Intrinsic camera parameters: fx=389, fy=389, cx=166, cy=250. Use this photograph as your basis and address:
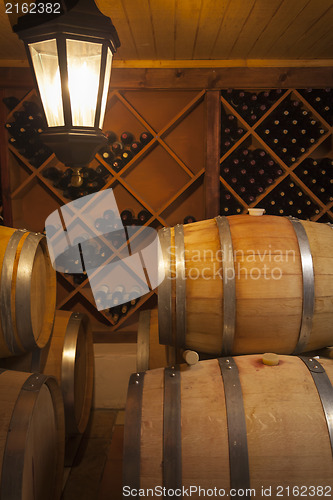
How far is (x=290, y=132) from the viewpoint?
3.11 m

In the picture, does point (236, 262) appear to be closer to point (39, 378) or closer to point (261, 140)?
point (39, 378)

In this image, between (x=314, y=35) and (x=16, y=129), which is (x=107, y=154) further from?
(x=314, y=35)

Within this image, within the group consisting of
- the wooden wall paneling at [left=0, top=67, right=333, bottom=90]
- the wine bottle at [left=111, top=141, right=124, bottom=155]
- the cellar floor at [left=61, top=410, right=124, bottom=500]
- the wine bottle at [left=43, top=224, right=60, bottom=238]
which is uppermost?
the wooden wall paneling at [left=0, top=67, right=333, bottom=90]

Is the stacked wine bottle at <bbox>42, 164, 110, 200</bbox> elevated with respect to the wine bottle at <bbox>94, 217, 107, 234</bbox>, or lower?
elevated

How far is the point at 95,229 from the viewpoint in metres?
3.20

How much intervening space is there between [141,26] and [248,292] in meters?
1.83

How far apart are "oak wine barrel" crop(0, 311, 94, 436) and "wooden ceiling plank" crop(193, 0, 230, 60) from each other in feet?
6.37

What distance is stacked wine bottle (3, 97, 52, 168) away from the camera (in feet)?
10.0

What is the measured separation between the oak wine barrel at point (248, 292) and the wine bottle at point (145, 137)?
1.68 metres

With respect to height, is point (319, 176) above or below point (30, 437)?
A: above

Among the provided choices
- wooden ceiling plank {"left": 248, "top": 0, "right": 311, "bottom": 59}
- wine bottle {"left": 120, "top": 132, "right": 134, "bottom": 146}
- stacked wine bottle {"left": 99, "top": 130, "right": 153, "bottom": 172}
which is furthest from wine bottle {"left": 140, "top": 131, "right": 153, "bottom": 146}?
wooden ceiling plank {"left": 248, "top": 0, "right": 311, "bottom": 59}

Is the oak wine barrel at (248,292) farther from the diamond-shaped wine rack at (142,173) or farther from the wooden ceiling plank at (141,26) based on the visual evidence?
the diamond-shaped wine rack at (142,173)

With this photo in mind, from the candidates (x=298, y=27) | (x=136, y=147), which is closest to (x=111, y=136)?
(x=136, y=147)

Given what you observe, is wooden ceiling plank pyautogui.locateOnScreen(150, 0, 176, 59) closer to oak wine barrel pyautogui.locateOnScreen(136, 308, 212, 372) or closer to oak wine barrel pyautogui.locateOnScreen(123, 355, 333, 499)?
oak wine barrel pyautogui.locateOnScreen(136, 308, 212, 372)
